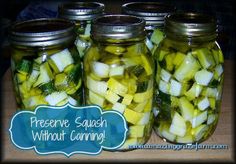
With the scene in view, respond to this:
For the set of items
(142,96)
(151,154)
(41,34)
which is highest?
(41,34)

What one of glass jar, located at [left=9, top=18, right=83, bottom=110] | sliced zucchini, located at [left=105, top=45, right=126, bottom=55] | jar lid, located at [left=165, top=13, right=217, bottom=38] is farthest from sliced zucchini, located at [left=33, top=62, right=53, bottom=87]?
jar lid, located at [left=165, top=13, right=217, bottom=38]

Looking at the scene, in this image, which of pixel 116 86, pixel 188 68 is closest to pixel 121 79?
pixel 116 86

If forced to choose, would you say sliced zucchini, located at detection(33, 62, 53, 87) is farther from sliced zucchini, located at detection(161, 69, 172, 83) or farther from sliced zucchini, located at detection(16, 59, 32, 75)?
sliced zucchini, located at detection(161, 69, 172, 83)

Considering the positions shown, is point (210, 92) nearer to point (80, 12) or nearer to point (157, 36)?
point (157, 36)

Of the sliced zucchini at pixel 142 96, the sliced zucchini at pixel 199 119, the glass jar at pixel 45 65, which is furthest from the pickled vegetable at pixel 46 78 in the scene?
the sliced zucchini at pixel 199 119

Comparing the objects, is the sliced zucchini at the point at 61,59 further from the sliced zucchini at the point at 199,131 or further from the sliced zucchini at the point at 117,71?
the sliced zucchini at the point at 199,131

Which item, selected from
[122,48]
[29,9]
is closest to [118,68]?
[122,48]

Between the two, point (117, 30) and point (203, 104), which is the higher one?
point (117, 30)
